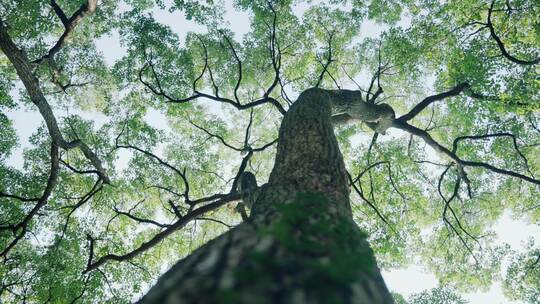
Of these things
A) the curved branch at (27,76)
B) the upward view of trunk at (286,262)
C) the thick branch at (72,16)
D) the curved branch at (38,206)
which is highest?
the thick branch at (72,16)

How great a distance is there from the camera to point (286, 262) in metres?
1.86

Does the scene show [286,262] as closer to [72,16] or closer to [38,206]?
[38,206]

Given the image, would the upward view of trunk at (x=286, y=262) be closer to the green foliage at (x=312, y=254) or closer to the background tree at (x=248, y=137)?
the green foliage at (x=312, y=254)

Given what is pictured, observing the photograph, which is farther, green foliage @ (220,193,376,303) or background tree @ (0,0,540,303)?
background tree @ (0,0,540,303)

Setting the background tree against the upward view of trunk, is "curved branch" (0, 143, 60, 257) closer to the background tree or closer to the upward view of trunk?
the background tree

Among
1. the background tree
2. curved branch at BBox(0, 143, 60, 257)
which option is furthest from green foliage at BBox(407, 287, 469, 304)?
curved branch at BBox(0, 143, 60, 257)

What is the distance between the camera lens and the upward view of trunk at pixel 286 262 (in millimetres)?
1622

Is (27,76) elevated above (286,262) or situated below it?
above

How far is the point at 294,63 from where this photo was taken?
12859mm

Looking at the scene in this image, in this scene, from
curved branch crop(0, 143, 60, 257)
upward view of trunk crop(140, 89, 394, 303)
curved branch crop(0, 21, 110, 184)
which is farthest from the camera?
curved branch crop(0, 143, 60, 257)

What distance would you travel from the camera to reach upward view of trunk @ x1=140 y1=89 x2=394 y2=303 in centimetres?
162

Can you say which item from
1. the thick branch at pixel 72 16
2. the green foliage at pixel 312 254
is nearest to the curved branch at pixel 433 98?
the green foliage at pixel 312 254

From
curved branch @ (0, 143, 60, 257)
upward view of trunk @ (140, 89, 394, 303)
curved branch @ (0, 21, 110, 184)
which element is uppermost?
curved branch @ (0, 21, 110, 184)

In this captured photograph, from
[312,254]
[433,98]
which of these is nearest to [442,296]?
[433,98]
